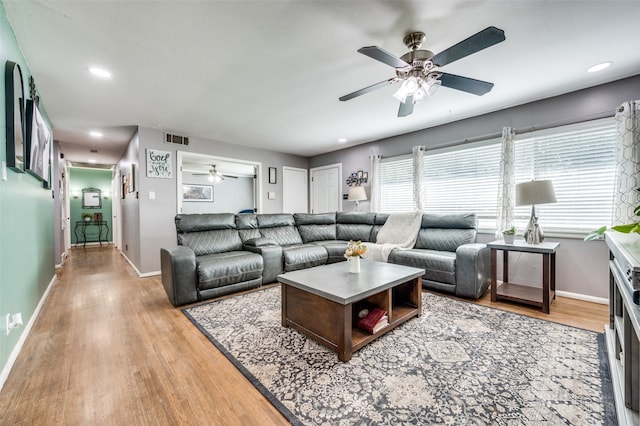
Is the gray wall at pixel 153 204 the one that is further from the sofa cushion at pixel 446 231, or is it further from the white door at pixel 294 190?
the sofa cushion at pixel 446 231

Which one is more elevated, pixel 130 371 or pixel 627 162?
pixel 627 162

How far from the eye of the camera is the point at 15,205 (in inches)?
76.0

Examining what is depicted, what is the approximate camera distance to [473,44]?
159 cm

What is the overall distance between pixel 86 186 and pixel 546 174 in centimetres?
1130

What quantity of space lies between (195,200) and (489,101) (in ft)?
23.9

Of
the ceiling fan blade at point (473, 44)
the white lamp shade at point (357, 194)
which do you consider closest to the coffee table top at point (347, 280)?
the ceiling fan blade at point (473, 44)

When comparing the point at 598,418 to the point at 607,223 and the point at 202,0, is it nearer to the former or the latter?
the point at 607,223

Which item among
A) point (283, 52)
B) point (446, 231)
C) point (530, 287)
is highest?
point (283, 52)

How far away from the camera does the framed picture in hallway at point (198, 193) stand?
7.39m

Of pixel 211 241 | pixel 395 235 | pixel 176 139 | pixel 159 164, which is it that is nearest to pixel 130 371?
pixel 211 241

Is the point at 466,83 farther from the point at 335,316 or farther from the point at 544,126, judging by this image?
the point at 335,316

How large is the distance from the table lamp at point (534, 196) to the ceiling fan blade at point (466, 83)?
1298 mm

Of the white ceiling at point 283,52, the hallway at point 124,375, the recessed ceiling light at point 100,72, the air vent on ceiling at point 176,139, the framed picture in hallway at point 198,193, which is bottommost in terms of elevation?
the hallway at point 124,375

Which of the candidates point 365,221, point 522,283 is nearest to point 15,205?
point 365,221
